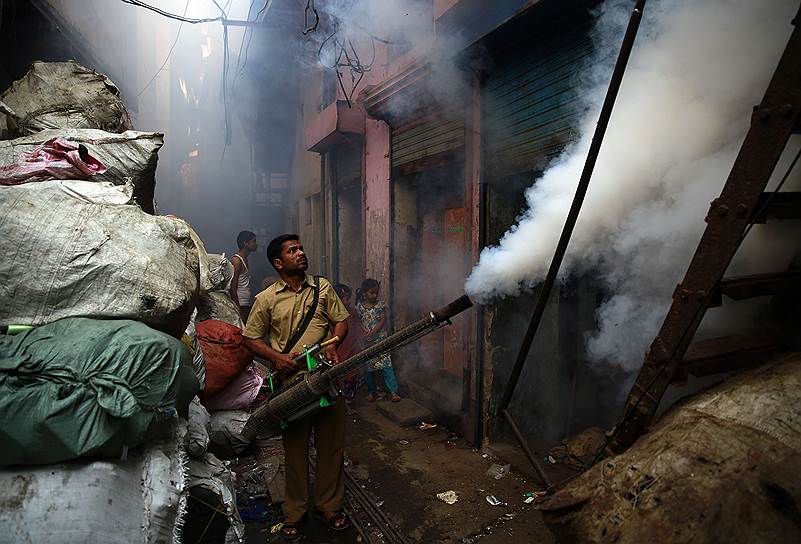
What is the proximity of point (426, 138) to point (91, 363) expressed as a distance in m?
4.57

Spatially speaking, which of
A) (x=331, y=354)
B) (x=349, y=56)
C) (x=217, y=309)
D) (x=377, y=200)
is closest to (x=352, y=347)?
(x=217, y=309)

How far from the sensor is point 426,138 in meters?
5.78

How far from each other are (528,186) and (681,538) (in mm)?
3590

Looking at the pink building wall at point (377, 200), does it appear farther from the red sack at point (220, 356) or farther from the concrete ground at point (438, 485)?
the red sack at point (220, 356)

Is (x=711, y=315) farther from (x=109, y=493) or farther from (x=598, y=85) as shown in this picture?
(x=109, y=493)

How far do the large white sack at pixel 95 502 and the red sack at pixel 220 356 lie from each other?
A: 1976mm

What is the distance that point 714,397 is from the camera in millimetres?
1667

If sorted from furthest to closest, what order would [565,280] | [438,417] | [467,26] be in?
[438,417]
[467,26]
[565,280]

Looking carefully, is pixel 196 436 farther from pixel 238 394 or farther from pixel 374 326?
pixel 374 326

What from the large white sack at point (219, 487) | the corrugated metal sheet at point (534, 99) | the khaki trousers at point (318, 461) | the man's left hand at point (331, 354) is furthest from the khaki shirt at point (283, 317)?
the corrugated metal sheet at point (534, 99)

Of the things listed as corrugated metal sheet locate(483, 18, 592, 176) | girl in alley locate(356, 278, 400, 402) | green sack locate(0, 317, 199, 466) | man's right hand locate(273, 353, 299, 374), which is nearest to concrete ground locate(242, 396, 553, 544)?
girl in alley locate(356, 278, 400, 402)

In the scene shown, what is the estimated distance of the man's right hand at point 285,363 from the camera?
137 inches

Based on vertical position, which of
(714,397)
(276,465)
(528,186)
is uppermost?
(528,186)

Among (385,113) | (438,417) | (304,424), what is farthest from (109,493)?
(385,113)
